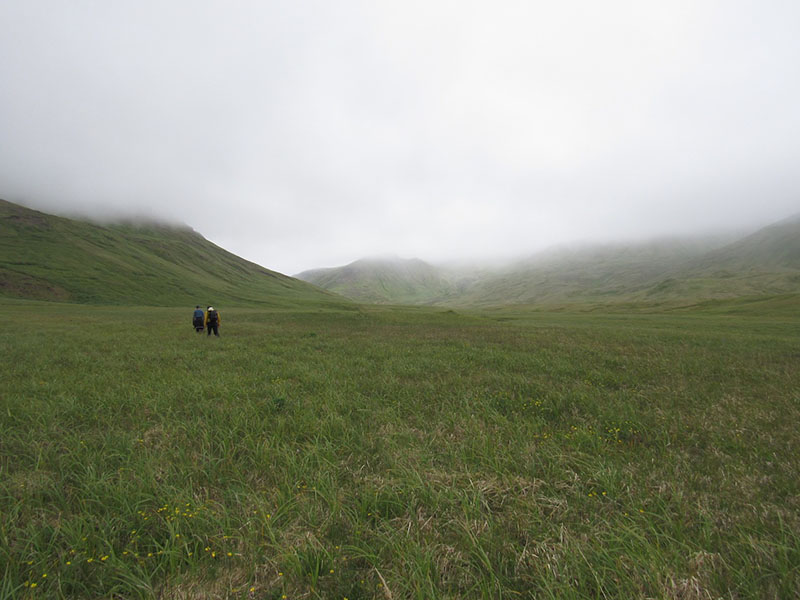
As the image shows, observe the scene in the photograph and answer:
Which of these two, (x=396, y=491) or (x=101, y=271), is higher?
(x=101, y=271)

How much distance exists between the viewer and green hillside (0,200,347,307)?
94.8 m

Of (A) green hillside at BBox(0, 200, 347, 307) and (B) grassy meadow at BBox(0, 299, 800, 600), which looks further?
(A) green hillside at BBox(0, 200, 347, 307)

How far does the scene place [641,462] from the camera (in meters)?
4.47

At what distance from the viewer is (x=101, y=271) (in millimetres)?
115562

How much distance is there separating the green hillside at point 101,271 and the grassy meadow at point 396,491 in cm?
11045

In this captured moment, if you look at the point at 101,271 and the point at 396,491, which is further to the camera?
the point at 101,271

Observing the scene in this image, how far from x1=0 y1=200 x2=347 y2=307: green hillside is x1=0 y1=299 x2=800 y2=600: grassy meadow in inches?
4348

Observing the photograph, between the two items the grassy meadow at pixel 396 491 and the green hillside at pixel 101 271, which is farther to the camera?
the green hillside at pixel 101 271

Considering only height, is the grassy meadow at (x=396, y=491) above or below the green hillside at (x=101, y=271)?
below

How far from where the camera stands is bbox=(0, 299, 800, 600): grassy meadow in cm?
268

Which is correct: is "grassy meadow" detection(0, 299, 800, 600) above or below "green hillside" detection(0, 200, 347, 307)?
below

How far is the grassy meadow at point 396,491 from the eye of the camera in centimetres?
268

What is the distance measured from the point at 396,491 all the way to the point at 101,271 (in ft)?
530

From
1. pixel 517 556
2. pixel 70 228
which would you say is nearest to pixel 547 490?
pixel 517 556
